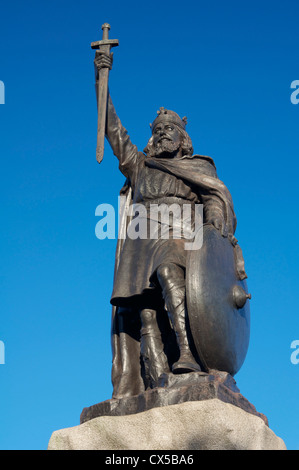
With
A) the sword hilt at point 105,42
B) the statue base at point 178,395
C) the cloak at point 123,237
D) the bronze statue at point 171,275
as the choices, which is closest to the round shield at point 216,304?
the bronze statue at point 171,275

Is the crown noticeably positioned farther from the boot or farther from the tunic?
the boot

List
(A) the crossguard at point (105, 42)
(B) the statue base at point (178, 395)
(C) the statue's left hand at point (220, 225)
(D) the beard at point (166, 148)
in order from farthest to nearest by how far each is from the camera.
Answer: (A) the crossguard at point (105, 42) < (D) the beard at point (166, 148) < (C) the statue's left hand at point (220, 225) < (B) the statue base at point (178, 395)

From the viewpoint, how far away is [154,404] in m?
7.75

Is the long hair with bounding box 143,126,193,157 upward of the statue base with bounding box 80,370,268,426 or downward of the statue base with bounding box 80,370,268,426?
upward

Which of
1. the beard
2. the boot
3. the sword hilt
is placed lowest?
the boot

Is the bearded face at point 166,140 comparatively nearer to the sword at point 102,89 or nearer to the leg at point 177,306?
the sword at point 102,89

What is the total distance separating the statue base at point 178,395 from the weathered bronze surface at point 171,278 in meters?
0.01

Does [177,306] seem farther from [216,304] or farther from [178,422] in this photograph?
[178,422]

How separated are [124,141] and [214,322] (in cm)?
328

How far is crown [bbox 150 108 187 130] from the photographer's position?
33.9 feet

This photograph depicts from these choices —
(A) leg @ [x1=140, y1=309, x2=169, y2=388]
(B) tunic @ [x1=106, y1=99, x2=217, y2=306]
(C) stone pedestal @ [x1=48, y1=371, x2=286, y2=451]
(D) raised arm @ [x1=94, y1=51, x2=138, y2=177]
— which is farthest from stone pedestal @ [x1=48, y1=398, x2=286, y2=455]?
(D) raised arm @ [x1=94, y1=51, x2=138, y2=177]

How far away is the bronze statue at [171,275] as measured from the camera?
817cm

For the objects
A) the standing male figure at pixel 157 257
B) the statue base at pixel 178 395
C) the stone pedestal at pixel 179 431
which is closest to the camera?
the stone pedestal at pixel 179 431
